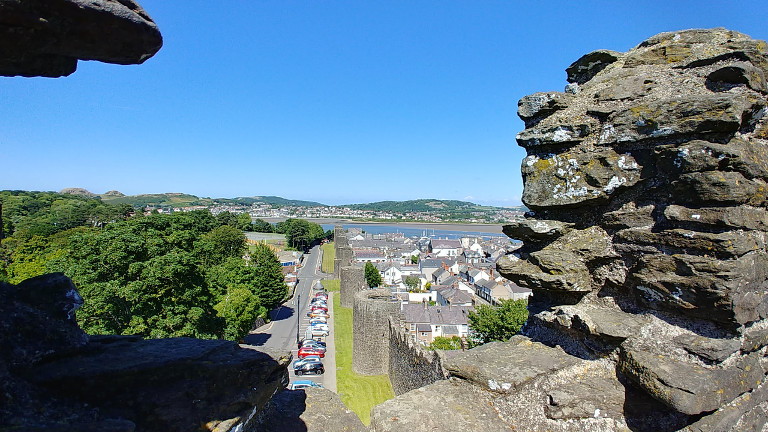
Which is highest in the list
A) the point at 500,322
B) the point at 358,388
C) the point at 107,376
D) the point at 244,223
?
the point at 107,376

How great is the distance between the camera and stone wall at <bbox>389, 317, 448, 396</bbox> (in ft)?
29.0

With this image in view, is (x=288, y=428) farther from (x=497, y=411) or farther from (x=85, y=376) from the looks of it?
(x=497, y=411)

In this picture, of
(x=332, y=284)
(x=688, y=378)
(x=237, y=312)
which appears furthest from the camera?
(x=332, y=284)

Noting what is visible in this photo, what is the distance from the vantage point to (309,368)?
1892cm

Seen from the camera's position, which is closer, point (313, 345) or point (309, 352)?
point (309, 352)

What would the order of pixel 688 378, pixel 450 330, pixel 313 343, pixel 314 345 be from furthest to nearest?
pixel 450 330 < pixel 313 343 < pixel 314 345 < pixel 688 378

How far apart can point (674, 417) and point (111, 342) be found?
488 cm

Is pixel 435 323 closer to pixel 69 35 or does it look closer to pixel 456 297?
pixel 456 297

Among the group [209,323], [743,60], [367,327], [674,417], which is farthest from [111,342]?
[367,327]

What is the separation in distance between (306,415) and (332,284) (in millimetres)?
44137

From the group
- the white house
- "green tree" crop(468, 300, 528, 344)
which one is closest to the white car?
"green tree" crop(468, 300, 528, 344)

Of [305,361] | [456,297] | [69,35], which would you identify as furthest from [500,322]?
[456,297]

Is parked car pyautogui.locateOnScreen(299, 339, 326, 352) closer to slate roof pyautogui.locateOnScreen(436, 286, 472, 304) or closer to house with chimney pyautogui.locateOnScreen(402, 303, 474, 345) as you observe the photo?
house with chimney pyautogui.locateOnScreen(402, 303, 474, 345)

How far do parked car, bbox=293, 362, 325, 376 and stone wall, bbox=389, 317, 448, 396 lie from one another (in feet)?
14.8
